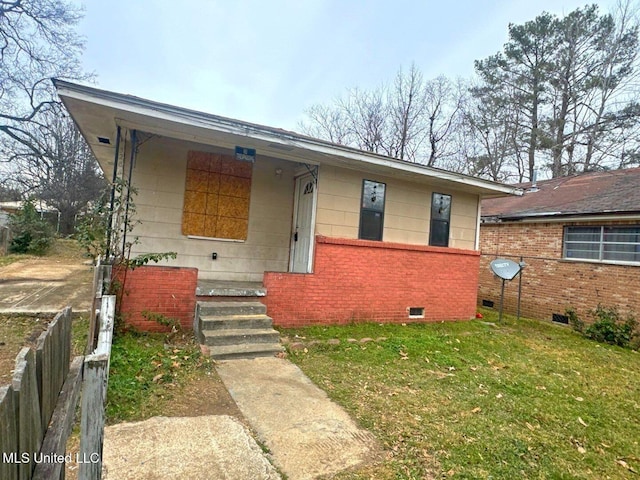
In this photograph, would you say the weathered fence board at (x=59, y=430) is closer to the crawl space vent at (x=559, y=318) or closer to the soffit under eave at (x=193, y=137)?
the soffit under eave at (x=193, y=137)

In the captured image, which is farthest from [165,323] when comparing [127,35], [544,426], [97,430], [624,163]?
[624,163]

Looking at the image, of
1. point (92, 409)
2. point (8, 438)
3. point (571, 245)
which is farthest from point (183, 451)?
point (571, 245)

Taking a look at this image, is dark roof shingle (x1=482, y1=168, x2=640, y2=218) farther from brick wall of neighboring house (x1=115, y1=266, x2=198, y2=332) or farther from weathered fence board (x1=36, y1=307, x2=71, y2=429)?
weathered fence board (x1=36, y1=307, x2=71, y2=429)

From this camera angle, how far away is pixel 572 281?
9.96m

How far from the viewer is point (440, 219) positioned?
823 centimetres

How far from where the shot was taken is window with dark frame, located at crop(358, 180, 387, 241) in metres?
7.30

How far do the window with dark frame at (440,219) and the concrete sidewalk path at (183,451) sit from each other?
248 inches

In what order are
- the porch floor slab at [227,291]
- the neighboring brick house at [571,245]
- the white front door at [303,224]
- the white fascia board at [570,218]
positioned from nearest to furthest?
the porch floor slab at [227,291] → the white front door at [303,224] → the white fascia board at [570,218] → the neighboring brick house at [571,245]

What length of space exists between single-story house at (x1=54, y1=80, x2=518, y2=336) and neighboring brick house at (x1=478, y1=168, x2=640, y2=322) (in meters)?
3.41

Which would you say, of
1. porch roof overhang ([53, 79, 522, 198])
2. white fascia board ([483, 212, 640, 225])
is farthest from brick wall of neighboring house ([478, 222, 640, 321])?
porch roof overhang ([53, 79, 522, 198])

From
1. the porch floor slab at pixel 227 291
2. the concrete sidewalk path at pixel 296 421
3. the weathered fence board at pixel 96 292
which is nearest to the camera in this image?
the concrete sidewalk path at pixel 296 421

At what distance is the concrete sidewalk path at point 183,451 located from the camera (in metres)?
2.38

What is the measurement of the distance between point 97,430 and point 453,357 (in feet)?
A: 16.5

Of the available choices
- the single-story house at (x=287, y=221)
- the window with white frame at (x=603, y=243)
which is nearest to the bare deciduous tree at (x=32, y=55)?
the single-story house at (x=287, y=221)
